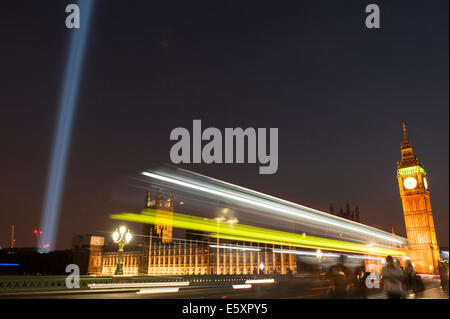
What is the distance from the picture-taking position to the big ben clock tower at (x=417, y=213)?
60.9 m

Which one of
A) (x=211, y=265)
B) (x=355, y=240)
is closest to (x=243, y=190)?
(x=355, y=240)

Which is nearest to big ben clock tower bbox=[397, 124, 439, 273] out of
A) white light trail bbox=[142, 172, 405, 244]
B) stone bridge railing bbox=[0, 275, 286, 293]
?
white light trail bbox=[142, 172, 405, 244]

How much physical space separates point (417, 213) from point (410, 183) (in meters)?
5.83

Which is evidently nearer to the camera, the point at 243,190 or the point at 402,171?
the point at 243,190

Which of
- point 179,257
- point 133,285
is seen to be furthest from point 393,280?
point 179,257

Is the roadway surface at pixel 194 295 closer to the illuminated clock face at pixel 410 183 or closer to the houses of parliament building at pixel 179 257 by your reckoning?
the illuminated clock face at pixel 410 183

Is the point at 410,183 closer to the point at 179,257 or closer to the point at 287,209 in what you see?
the point at 287,209

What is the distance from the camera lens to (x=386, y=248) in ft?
133

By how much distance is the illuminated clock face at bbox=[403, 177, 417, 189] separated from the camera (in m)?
66.9

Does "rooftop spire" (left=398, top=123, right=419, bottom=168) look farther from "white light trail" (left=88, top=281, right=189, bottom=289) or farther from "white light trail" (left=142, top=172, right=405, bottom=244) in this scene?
"white light trail" (left=88, top=281, right=189, bottom=289)

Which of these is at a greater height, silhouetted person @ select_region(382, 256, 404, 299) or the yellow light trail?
the yellow light trail

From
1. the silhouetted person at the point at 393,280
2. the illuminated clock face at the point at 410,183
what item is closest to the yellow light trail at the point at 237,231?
the silhouetted person at the point at 393,280
